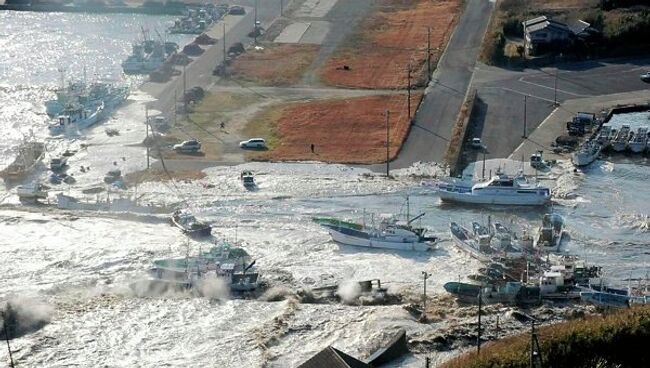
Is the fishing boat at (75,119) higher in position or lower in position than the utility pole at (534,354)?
higher

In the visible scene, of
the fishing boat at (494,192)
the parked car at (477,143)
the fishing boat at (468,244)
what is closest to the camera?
the fishing boat at (468,244)

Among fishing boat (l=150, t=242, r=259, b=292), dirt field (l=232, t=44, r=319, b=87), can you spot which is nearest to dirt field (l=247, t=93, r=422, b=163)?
dirt field (l=232, t=44, r=319, b=87)

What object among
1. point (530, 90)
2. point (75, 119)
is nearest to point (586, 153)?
point (530, 90)

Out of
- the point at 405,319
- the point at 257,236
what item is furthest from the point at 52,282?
the point at 405,319

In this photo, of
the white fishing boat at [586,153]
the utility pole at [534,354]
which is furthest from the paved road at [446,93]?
the utility pole at [534,354]

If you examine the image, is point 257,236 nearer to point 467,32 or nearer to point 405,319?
point 405,319

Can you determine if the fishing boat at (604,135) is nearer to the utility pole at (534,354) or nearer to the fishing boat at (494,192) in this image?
the fishing boat at (494,192)

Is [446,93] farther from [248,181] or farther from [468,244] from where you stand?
[468,244]

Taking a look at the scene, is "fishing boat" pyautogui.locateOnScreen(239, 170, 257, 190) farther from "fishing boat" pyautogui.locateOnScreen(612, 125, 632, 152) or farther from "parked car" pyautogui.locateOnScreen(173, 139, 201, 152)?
"fishing boat" pyautogui.locateOnScreen(612, 125, 632, 152)
